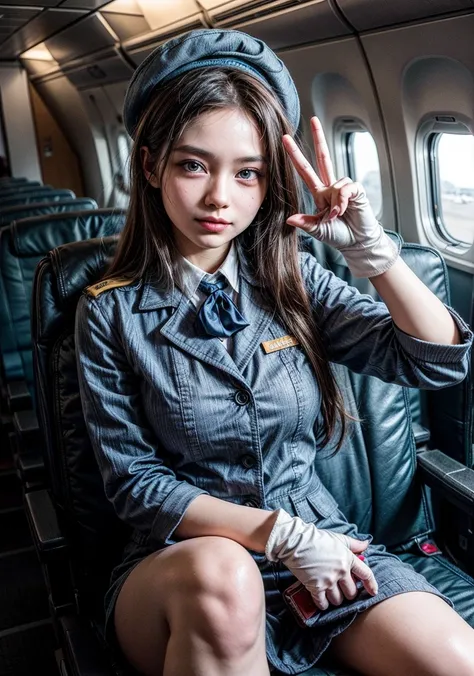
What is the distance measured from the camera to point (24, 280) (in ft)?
10.2

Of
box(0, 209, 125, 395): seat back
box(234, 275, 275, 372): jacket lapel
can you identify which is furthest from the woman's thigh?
box(0, 209, 125, 395): seat back

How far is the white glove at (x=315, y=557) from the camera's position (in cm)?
149

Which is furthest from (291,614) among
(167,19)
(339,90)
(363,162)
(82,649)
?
(167,19)

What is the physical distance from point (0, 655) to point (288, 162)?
218 cm

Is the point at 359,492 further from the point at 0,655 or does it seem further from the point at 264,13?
the point at 264,13

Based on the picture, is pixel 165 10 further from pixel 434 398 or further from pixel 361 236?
pixel 361 236

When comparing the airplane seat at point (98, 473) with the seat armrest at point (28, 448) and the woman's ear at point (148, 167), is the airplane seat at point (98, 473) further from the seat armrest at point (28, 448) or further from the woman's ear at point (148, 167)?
the woman's ear at point (148, 167)

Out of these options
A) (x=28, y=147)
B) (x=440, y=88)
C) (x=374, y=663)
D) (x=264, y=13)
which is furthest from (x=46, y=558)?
(x=28, y=147)

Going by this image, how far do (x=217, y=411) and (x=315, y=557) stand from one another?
37 cm

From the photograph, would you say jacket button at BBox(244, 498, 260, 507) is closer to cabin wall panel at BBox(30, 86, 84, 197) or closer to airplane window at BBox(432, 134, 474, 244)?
airplane window at BBox(432, 134, 474, 244)

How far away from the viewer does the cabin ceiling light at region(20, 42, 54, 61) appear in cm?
833

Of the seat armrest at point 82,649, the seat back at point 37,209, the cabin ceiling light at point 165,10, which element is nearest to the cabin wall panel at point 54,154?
the cabin ceiling light at point 165,10

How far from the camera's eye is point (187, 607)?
1.37 m

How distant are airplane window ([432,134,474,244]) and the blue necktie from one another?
6.05 feet
